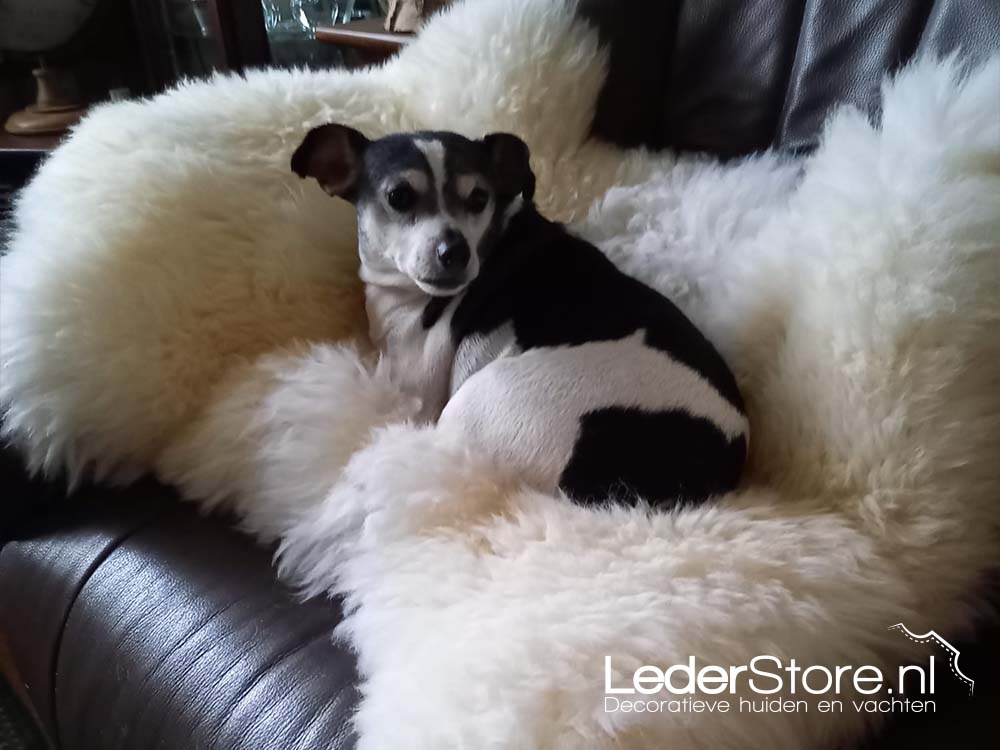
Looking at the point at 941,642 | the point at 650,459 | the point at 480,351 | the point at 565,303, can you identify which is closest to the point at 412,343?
the point at 480,351

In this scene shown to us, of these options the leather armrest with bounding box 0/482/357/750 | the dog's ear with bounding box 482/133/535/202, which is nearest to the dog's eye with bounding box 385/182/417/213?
the dog's ear with bounding box 482/133/535/202

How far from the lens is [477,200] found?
1.19 m

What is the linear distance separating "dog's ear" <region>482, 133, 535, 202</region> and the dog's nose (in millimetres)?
124

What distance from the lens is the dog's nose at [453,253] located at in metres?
1.11

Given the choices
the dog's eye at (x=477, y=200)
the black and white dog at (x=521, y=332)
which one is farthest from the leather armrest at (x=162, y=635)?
the dog's eye at (x=477, y=200)

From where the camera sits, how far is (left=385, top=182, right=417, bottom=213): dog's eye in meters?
1.16

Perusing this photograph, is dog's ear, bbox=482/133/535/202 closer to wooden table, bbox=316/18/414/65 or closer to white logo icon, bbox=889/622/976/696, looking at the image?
wooden table, bbox=316/18/414/65

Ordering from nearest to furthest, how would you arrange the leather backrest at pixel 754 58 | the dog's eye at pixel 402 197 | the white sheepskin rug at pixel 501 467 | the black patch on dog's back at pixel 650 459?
the white sheepskin rug at pixel 501 467 < the black patch on dog's back at pixel 650 459 < the leather backrest at pixel 754 58 < the dog's eye at pixel 402 197

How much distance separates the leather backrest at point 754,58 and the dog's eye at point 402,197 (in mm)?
344

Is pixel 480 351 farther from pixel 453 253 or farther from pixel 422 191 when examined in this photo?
pixel 422 191

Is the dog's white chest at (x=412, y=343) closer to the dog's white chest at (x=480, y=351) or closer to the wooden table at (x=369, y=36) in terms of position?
the dog's white chest at (x=480, y=351)

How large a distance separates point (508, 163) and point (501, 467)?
46 centimetres

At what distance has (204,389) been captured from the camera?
107 cm

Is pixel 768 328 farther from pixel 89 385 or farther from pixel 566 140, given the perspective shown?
pixel 89 385
